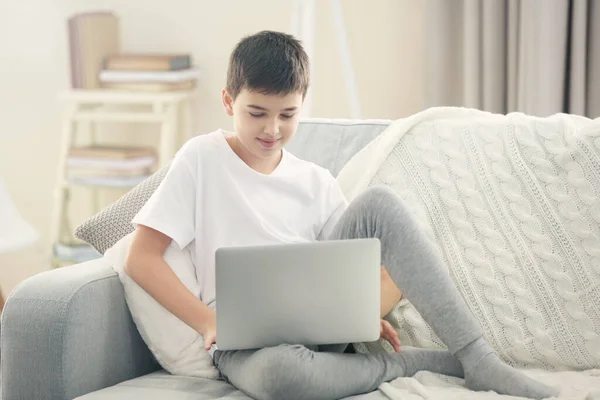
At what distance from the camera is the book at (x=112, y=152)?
3.09 metres

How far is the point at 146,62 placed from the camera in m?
3.10

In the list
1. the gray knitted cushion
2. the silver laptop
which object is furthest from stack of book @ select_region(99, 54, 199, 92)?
the silver laptop

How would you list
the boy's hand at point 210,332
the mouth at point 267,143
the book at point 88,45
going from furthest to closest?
1. the book at point 88,45
2. the mouth at point 267,143
3. the boy's hand at point 210,332

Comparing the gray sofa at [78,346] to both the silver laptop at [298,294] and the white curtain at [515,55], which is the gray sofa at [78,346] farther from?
the white curtain at [515,55]

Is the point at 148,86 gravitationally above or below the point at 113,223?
above

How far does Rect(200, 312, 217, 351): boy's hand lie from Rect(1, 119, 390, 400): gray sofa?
3.5 inches

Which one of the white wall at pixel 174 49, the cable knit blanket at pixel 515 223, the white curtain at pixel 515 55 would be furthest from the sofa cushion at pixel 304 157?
the white wall at pixel 174 49

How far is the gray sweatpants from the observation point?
1.56 meters

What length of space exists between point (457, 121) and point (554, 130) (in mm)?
215

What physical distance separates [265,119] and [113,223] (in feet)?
1.28

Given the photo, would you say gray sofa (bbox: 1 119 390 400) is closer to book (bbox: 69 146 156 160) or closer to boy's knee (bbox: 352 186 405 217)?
boy's knee (bbox: 352 186 405 217)

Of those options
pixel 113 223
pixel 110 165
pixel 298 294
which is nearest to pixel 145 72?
pixel 110 165

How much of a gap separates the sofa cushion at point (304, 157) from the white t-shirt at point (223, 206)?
0.16m

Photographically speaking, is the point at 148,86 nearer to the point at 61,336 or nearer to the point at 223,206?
the point at 223,206
